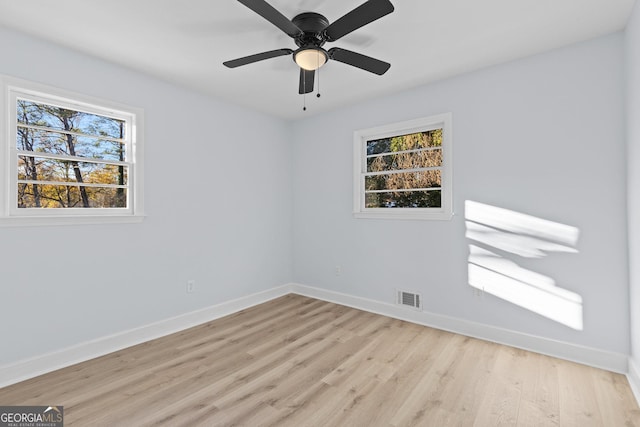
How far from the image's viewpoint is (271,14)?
1.66m

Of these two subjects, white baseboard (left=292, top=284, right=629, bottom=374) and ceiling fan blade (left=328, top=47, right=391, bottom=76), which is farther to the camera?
white baseboard (left=292, top=284, right=629, bottom=374)

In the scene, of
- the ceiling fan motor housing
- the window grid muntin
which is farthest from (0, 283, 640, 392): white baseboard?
the ceiling fan motor housing

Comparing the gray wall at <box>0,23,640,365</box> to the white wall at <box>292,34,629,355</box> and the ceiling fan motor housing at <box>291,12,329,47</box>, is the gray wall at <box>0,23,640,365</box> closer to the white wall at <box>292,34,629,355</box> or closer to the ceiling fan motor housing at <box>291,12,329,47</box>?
the white wall at <box>292,34,629,355</box>

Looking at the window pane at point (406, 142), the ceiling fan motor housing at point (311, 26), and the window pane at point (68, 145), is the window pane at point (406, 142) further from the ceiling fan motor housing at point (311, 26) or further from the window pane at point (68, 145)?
the window pane at point (68, 145)

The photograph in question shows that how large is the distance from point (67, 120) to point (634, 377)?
4.89 m

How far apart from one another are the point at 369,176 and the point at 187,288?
101 inches

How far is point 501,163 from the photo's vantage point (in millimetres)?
2830

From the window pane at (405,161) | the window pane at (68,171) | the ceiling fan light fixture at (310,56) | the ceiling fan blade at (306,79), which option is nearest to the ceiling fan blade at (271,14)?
the ceiling fan light fixture at (310,56)

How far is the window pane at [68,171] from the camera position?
240 cm

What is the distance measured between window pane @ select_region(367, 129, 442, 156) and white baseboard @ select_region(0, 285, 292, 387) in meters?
2.55

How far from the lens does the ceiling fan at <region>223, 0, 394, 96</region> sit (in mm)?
1650

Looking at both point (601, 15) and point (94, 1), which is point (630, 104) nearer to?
point (601, 15)

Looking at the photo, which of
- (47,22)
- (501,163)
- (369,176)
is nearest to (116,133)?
(47,22)

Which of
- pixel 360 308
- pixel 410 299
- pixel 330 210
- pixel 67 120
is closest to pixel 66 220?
pixel 67 120
